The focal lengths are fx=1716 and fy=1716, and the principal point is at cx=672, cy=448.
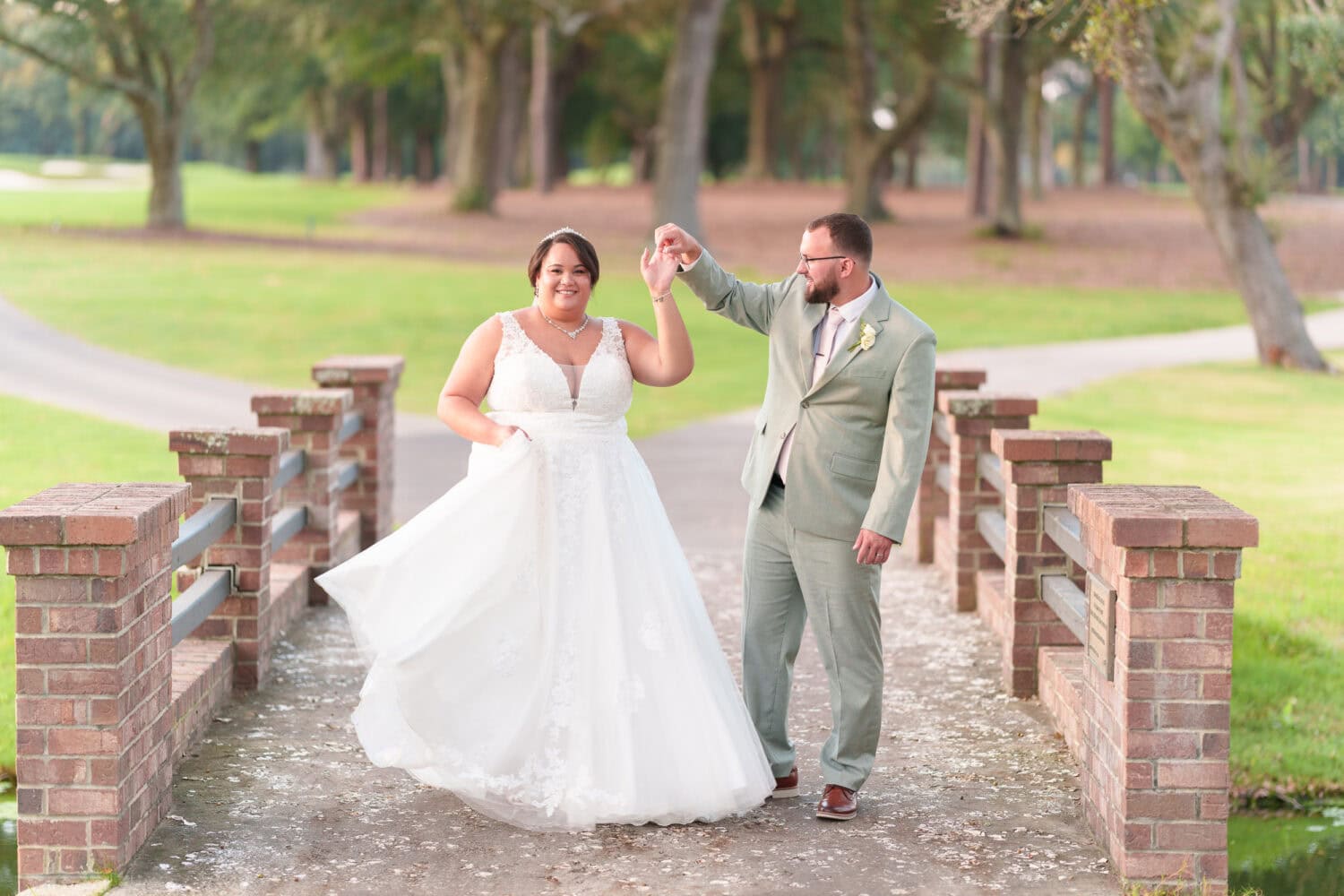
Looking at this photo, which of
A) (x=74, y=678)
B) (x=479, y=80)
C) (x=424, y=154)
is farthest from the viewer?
(x=424, y=154)

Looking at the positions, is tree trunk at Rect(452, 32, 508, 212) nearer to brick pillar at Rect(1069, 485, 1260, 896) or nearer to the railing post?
the railing post

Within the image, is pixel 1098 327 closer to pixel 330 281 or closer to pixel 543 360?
pixel 330 281

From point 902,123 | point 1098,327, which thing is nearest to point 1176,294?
point 1098,327

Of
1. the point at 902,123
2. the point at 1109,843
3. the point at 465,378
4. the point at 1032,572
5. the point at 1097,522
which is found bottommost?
the point at 1109,843

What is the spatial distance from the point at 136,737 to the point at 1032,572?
3.73 metres

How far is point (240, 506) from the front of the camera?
7.20 meters

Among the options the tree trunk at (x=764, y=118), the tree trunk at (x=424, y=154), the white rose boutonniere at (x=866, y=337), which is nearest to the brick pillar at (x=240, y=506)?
the white rose boutonniere at (x=866, y=337)

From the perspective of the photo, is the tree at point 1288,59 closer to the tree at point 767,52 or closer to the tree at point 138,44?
the tree at point 767,52

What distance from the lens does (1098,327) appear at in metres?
26.9

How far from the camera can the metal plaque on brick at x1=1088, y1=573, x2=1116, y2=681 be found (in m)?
5.29

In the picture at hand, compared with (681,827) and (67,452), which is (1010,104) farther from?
(681,827)

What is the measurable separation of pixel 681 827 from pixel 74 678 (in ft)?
6.35

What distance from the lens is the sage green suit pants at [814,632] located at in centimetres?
564

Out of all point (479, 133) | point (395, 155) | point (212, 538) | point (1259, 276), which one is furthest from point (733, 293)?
point (395, 155)
